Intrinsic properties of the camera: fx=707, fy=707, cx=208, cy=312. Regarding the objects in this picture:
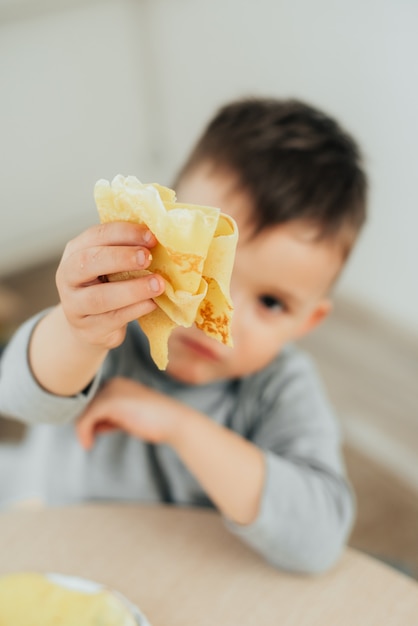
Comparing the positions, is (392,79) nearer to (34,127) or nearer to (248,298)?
(34,127)

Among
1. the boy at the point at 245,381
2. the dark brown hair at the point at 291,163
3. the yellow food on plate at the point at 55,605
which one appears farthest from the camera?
the dark brown hair at the point at 291,163

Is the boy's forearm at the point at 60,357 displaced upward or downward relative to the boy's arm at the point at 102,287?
downward

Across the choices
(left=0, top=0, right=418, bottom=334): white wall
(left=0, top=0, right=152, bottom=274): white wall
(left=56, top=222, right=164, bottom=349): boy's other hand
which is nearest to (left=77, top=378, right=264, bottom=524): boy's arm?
(left=56, top=222, right=164, bottom=349): boy's other hand

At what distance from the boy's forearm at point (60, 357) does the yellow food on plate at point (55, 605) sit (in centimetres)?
13

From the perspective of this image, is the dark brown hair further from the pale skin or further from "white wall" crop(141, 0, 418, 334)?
"white wall" crop(141, 0, 418, 334)

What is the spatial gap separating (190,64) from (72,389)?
5.56 ft

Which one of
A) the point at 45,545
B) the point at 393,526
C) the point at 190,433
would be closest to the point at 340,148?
the point at 190,433

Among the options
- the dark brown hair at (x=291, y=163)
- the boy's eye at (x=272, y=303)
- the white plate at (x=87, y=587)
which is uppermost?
the dark brown hair at (x=291, y=163)

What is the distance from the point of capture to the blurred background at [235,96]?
4.92ft

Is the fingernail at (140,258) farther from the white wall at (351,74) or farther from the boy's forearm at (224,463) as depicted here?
the white wall at (351,74)

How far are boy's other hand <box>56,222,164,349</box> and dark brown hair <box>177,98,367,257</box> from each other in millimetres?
284

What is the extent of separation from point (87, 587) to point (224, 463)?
0.59 ft

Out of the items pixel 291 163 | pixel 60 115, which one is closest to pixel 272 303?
pixel 291 163

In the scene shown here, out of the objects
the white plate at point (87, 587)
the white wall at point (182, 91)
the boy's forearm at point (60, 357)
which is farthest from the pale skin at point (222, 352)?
the white wall at point (182, 91)
